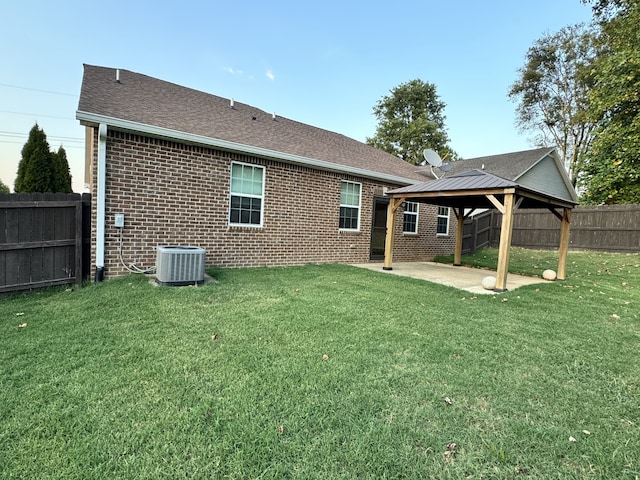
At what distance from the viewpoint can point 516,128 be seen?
26.3 metres

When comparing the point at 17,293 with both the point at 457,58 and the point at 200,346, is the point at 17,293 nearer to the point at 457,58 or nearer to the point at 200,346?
the point at 200,346

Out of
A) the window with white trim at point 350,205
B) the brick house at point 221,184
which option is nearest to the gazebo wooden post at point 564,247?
the brick house at point 221,184

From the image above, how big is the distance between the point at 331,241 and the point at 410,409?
7076mm

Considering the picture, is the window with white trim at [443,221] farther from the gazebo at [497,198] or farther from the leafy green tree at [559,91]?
the leafy green tree at [559,91]

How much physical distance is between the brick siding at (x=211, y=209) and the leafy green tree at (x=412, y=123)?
24.0 m

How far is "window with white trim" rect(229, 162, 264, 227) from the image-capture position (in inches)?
289

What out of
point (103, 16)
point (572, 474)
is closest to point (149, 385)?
point (572, 474)

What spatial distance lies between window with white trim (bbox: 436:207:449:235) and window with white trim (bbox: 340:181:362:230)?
13.5 feet

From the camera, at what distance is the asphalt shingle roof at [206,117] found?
246 inches

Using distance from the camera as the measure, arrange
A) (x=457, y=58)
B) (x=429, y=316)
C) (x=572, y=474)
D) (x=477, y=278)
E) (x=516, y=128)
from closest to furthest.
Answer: (x=572, y=474), (x=429, y=316), (x=477, y=278), (x=457, y=58), (x=516, y=128)

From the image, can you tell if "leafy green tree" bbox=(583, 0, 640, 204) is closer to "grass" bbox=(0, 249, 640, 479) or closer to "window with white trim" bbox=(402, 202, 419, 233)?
"window with white trim" bbox=(402, 202, 419, 233)

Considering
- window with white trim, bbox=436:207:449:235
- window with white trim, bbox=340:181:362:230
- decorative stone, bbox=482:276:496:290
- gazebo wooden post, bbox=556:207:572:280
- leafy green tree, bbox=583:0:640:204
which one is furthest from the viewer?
leafy green tree, bbox=583:0:640:204

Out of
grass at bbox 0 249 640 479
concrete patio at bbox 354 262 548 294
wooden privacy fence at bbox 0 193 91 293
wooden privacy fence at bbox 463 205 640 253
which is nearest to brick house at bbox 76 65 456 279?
wooden privacy fence at bbox 0 193 91 293

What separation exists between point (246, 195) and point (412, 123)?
91.4 ft
